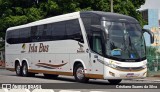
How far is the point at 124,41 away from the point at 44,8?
24.7 metres

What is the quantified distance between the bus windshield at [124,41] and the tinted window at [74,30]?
1884mm

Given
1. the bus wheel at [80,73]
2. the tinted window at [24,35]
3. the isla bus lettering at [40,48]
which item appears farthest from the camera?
the tinted window at [24,35]

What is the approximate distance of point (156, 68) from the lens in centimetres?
3111

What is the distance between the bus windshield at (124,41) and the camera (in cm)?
1978

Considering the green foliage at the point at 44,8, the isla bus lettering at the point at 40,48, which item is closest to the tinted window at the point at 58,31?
the isla bus lettering at the point at 40,48

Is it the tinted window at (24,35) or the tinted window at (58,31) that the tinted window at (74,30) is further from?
the tinted window at (24,35)

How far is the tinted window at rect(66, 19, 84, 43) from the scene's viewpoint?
2148 centimetres

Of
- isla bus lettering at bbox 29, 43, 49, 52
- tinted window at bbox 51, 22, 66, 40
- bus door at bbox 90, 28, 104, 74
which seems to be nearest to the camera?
bus door at bbox 90, 28, 104, 74

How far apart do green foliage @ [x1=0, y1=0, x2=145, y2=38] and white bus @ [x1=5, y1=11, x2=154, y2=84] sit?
54.3ft

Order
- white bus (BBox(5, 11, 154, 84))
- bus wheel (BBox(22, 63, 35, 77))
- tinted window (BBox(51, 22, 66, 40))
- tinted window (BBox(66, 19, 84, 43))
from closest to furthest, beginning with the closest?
white bus (BBox(5, 11, 154, 84)), tinted window (BBox(66, 19, 84, 43)), tinted window (BBox(51, 22, 66, 40)), bus wheel (BBox(22, 63, 35, 77))

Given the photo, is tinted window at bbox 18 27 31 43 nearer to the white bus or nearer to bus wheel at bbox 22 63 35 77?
bus wheel at bbox 22 63 35 77

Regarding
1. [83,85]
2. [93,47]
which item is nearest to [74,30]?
[93,47]

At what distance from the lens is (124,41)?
20109 mm

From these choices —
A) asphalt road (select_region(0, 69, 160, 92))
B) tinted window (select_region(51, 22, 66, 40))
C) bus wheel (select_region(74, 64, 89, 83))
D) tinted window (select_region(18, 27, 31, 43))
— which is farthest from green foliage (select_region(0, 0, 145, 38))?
bus wheel (select_region(74, 64, 89, 83))
